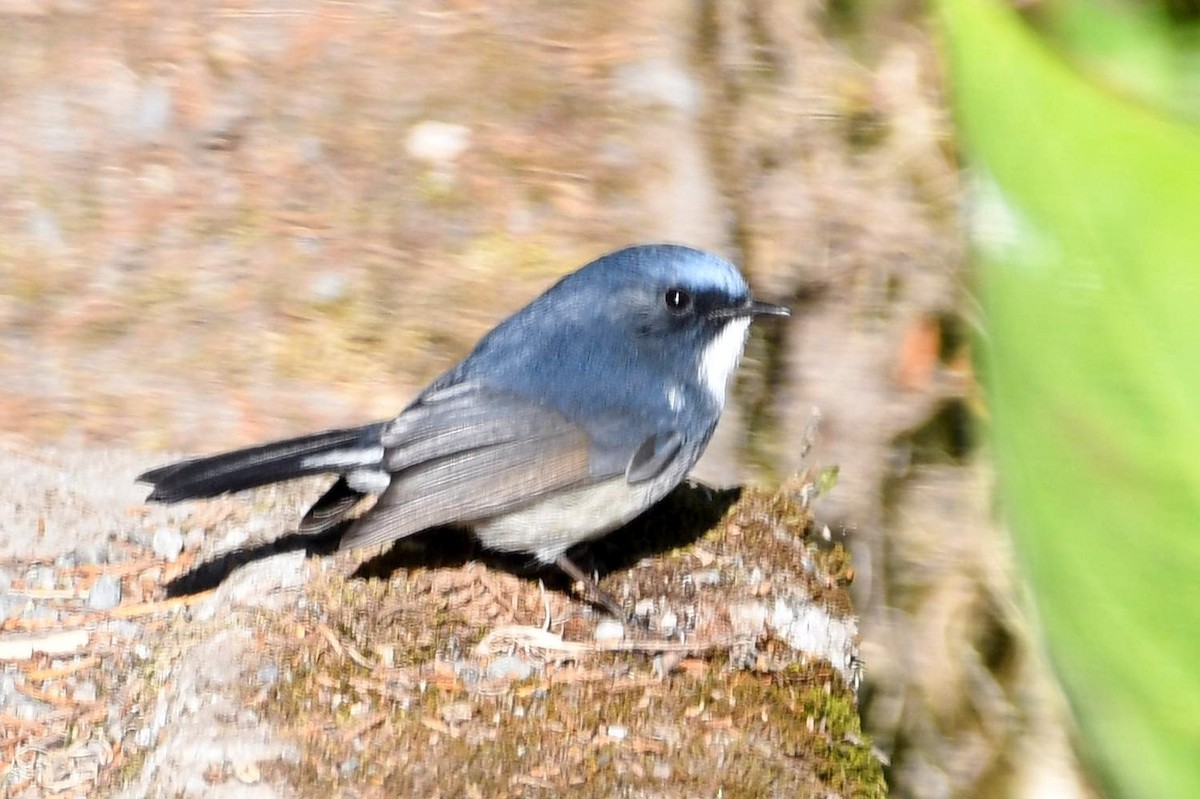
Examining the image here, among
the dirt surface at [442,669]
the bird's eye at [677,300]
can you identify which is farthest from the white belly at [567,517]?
the bird's eye at [677,300]

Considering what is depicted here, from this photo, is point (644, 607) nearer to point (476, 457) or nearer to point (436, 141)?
point (476, 457)

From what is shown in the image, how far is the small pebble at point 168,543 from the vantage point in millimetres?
4242

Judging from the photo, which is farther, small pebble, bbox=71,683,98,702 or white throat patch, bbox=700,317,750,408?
white throat patch, bbox=700,317,750,408

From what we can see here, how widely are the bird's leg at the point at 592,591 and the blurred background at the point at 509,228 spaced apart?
114cm

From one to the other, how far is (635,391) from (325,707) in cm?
140

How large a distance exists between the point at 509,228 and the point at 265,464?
2.41 m

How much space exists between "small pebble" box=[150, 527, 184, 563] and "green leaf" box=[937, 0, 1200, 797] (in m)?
4.02

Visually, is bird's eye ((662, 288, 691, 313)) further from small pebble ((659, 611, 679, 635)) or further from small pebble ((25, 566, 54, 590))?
small pebble ((25, 566, 54, 590))

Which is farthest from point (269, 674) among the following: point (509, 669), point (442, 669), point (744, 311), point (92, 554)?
point (744, 311)

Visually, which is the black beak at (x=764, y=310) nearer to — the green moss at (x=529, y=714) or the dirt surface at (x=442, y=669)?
the dirt surface at (x=442, y=669)

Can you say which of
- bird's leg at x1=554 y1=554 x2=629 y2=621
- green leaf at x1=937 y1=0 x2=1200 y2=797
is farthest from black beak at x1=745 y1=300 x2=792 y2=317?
green leaf at x1=937 y1=0 x2=1200 y2=797

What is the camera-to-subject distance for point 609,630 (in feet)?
11.6

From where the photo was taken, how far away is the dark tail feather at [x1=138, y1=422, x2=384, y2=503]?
3.63 meters

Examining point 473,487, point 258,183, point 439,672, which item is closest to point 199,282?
point 258,183
